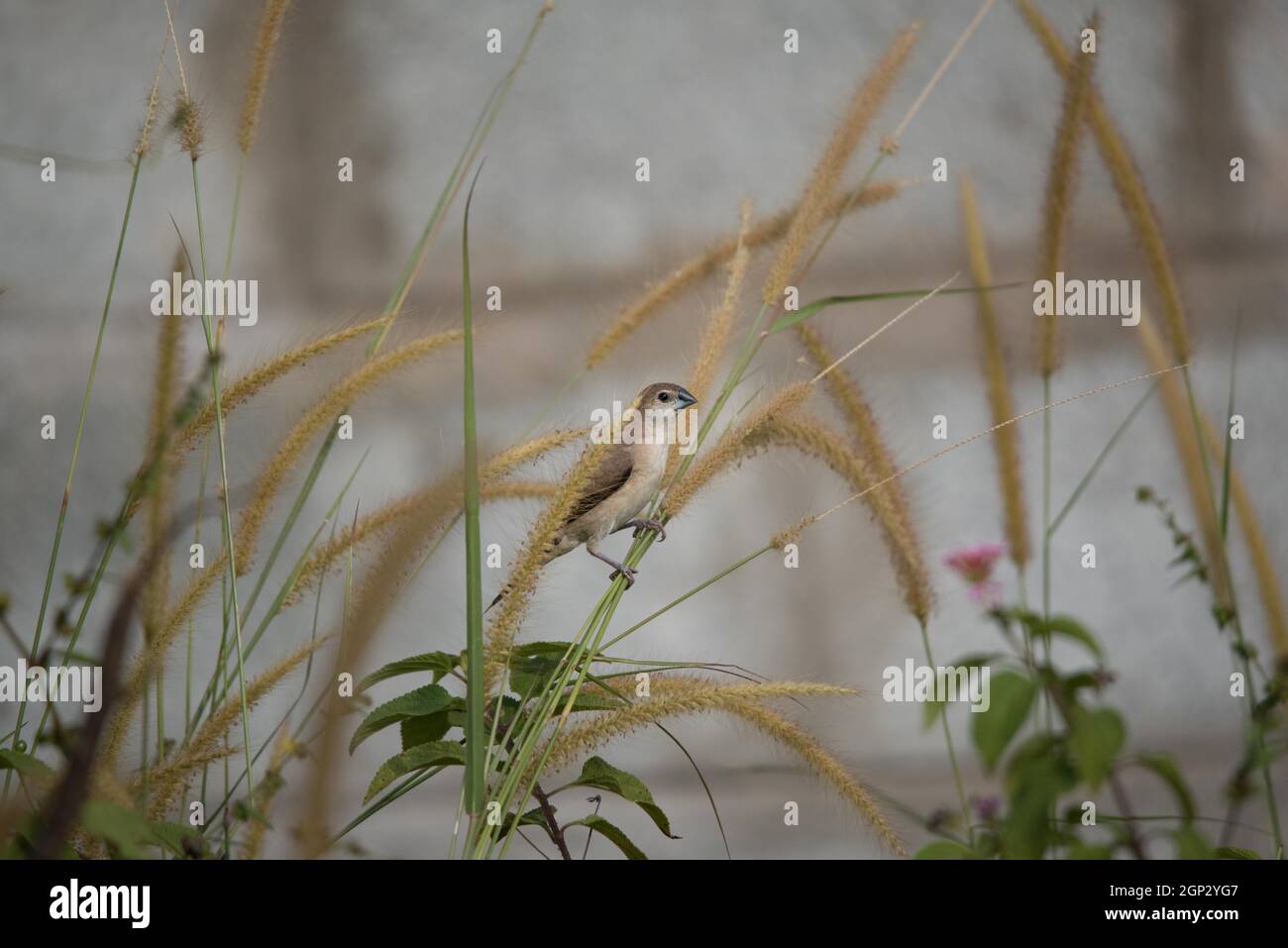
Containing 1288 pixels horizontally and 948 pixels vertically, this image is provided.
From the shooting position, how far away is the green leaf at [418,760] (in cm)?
Result: 79

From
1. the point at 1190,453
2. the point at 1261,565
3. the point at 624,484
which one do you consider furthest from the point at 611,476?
the point at 1261,565

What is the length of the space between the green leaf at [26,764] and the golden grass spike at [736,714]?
1.06 ft

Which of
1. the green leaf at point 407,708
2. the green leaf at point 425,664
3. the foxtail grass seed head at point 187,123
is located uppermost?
the foxtail grass seed head at point 187,123

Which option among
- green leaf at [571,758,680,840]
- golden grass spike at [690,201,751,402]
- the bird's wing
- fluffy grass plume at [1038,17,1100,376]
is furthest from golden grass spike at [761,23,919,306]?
green leaf at [571,758,680,840]

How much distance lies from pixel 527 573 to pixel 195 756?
0.26 meters

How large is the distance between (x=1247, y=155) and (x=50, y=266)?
1740 mm

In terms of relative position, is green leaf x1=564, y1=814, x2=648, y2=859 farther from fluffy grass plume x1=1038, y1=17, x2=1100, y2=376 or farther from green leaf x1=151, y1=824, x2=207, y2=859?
fluffy grass plume x1=1038, y1=17, x2=1100, y2=376

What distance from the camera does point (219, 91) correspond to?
59.3 inches

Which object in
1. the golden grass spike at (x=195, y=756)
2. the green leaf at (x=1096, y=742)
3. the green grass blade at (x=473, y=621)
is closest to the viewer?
the green grass blade at (x=473, y=621)

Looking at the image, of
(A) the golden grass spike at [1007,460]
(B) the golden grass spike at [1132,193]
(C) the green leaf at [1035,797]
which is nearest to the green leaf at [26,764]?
(C) the green leaf at [1035,797]

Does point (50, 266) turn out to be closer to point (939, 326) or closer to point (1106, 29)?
point (939, 326)

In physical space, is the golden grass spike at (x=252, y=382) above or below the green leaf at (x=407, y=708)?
above

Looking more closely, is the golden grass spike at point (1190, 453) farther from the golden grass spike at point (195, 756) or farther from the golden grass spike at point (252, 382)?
the golden grass spike at point (195, 756)

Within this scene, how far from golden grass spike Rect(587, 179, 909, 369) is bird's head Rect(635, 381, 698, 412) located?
104 mm
